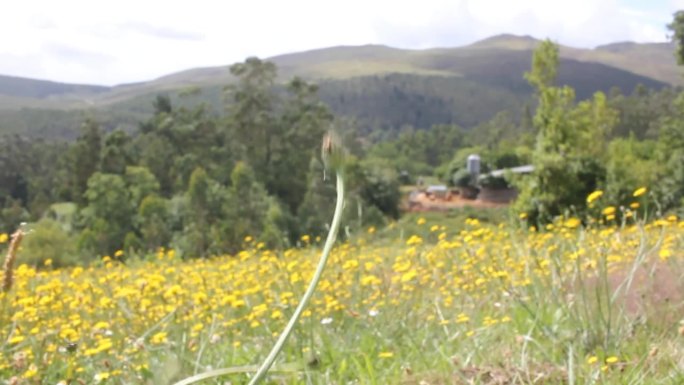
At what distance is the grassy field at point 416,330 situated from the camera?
202cm

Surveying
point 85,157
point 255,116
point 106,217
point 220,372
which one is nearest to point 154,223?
point 106,217

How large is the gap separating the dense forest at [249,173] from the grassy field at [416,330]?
0.45 meters

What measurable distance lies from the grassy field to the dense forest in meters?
0.45

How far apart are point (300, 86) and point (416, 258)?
98.6 feet

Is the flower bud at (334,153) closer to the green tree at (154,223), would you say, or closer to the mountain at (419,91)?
A: the green tree at (154,223)

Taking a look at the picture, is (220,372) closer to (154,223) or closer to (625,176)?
(625,176)

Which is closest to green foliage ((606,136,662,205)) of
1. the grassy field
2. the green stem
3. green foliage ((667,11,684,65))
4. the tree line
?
green foliage ((667,11,684,65))

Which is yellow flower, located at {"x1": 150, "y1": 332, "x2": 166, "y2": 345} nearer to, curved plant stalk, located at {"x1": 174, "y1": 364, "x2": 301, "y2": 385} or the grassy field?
the grassy field

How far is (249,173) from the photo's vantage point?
2562 cm

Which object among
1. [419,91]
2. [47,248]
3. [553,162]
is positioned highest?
[553,162]

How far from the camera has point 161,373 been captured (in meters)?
0.80

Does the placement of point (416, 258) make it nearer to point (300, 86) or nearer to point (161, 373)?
point (161, 373)

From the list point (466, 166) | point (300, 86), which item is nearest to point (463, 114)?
point (466, 166)

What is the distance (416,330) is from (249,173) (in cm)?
2311
